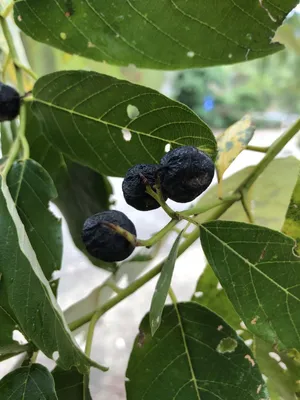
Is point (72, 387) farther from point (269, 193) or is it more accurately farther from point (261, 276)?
point (269, 193)

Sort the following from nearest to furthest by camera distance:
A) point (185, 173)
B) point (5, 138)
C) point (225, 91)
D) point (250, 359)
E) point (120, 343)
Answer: point (185, 173) → point (250, 359) → point (5, 138) → point (120, 343) → point (225, 91)

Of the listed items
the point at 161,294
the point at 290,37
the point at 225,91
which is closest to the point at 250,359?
the point at 161,294

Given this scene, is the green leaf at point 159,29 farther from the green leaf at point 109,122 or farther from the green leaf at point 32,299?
the green leaf at point 32,299

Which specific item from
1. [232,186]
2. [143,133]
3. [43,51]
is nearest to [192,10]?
[143,133]

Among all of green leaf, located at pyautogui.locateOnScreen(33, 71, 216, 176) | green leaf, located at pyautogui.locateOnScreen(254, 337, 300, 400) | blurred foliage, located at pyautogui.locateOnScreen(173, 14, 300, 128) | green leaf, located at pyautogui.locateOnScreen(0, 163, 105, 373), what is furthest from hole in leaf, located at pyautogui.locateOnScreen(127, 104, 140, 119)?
blurred foliage, located at pyautogui.locateOnScreen(173, 14, 300, 128)

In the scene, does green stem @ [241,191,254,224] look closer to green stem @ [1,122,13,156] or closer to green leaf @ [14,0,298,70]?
green leaf @ [14,0,298,70]

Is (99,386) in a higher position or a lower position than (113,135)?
lower

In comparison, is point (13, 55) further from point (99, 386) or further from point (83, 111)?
point (99, 386)
